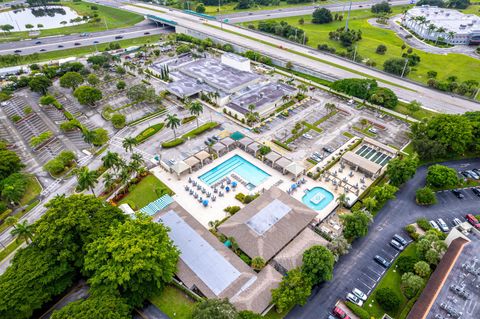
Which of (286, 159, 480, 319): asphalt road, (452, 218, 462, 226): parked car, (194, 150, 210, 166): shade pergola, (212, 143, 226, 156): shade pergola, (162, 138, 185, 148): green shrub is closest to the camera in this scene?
(286, 159, 480, 319): asphalt road

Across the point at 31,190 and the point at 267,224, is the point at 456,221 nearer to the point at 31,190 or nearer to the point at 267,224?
the point at 267,224

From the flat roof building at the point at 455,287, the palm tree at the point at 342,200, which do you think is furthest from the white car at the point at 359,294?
the palm tree at the point at 342,200

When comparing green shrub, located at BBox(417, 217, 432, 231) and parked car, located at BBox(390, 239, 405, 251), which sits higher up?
green shrub, located at BBox(417, 217, 432, 231)

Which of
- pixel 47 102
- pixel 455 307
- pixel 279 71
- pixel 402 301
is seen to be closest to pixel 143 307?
pixel 402 301

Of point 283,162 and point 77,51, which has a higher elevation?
point 77,51

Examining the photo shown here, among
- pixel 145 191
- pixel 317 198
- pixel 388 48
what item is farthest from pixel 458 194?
pixel 388 48

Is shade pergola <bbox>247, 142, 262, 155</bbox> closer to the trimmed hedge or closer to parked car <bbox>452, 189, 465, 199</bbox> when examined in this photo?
the trimmed hedge

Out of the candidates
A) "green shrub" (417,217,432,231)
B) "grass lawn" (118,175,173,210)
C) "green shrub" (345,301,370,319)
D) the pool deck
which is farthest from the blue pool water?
"green shrub" (417,217,432,231)
